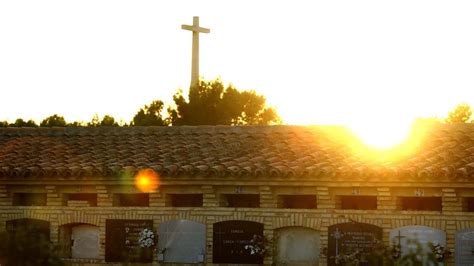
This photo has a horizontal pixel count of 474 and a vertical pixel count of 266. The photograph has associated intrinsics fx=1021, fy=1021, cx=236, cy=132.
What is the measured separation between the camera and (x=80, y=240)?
27.1m

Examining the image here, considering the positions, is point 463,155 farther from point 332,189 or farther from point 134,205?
point 134,205

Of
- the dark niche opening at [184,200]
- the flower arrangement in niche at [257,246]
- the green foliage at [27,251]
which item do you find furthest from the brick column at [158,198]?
the green foliage at [27,251]

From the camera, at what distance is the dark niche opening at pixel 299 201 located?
25.7m

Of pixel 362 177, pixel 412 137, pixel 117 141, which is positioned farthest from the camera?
pixel 117 141

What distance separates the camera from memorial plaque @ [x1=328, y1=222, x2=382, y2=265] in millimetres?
24216

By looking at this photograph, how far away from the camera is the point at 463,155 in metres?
24.4

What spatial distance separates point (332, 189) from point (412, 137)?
3153 millimetres

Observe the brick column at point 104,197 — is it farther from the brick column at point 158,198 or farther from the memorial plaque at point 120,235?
the brick column at point 158,198

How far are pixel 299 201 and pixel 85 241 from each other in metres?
5.81

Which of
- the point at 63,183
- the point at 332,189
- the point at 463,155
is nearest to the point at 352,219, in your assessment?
the point at 332,189

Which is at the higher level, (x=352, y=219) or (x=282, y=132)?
(x=282, y=132)

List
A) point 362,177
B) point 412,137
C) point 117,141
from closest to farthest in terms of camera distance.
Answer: point 362,177
point 412,137
point 117,141

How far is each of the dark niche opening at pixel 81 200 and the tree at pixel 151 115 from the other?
112 feet

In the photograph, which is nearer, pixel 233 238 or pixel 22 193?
pixel 233 238
